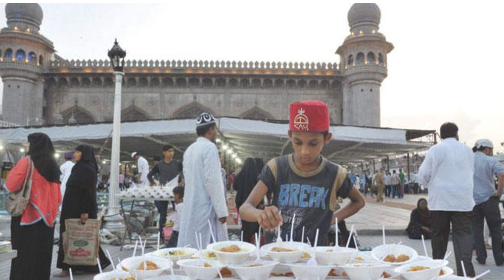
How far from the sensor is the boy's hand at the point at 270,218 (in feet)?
5.77

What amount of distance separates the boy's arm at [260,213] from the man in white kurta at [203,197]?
1306 millimetres

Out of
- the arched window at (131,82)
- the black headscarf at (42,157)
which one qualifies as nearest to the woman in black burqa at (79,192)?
the black headscarf at (42,157)

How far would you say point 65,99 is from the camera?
3347cm

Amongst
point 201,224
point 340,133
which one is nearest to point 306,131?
point 201,224

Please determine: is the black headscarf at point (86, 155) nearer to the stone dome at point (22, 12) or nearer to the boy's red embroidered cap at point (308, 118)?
the boy's red embroidered cap at point (308, 118)

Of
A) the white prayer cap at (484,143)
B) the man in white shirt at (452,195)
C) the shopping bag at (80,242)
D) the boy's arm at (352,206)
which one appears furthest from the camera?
the white prayer cap at (484,143)

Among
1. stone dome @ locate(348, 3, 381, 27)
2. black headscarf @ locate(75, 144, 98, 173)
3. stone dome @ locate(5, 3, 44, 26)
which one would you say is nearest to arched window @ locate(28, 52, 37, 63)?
stone dome @ locate(5, 3, 44, 26)

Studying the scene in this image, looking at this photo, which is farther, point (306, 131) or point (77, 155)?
point (77, 155)

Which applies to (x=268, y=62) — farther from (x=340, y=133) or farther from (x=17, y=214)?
(x=17, y=214)

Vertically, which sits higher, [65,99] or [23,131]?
[65,99]

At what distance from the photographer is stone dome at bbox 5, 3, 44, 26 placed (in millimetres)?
31562

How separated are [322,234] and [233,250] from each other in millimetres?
780

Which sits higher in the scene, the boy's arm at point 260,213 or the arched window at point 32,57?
the arched window at point 32,57

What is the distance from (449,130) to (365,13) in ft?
102
